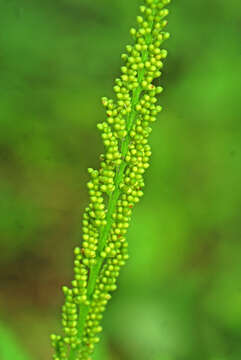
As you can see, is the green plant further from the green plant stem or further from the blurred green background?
the blurred green background

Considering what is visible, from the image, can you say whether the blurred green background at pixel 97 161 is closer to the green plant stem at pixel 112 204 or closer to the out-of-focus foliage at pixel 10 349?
the out-of-focus foliage at pixel 10 349

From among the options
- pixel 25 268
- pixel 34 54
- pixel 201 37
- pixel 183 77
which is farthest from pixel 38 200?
pixel 201 37

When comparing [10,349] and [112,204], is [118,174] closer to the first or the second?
[112,204]

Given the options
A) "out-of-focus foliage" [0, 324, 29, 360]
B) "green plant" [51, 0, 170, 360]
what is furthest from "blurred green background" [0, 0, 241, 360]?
"green plant" [51, 0, 170, 360]

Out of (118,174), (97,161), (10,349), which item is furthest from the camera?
(97,161)

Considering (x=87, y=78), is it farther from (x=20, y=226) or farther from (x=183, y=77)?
(x=20, y=226)

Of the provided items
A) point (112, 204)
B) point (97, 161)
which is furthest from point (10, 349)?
point (97, 161)
